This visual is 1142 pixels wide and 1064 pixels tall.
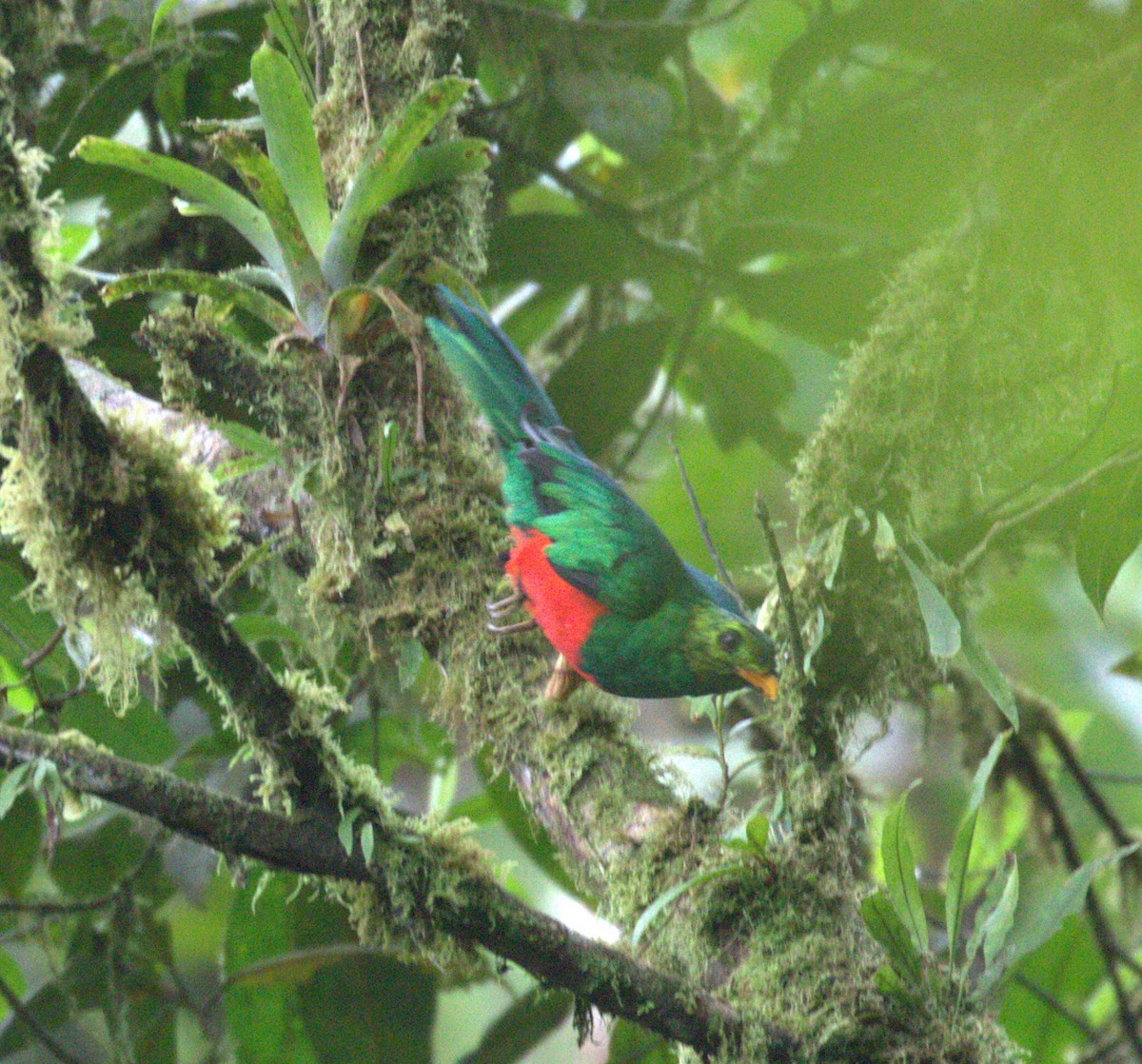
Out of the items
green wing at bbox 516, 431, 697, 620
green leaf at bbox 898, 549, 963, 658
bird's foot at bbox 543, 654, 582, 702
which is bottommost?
bird's foot at bbox 543, 654, 582, 702

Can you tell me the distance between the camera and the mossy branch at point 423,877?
1529 millimetres

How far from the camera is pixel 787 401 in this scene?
12.9ft

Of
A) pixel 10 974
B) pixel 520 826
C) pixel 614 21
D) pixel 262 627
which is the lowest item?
pixel 10 974

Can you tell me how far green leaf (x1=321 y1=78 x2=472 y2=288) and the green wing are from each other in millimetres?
481

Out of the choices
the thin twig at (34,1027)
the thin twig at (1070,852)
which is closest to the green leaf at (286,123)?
the thin twig at (34,1027)

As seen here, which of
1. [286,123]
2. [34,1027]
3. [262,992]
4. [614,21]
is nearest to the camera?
[286,123]

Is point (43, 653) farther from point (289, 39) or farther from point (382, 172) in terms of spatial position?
point (289, 39)

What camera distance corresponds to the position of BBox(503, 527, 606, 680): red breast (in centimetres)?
214

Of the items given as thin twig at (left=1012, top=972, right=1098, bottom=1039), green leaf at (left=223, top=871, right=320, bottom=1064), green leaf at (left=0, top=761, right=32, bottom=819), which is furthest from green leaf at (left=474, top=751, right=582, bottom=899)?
green leaf at (left=0, top=761, right=32, bottom=819)

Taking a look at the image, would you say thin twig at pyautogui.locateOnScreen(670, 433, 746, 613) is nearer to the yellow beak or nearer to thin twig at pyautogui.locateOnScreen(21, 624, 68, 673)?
the yellow beak

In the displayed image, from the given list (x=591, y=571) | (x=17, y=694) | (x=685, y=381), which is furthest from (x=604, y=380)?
(x=17, y=694)

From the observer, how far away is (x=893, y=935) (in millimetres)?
1671

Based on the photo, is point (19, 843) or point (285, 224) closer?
point (285, 224)

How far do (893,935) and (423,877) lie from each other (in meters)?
0.63
